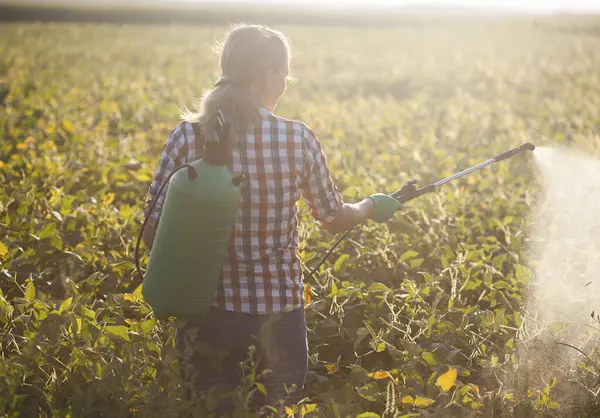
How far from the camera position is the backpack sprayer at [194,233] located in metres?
2.57

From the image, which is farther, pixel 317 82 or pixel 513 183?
pixel 317 82

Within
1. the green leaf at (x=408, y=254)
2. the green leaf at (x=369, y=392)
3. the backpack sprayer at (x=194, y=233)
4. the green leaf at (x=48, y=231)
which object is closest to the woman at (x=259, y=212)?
the backpack sprayer at (x=194, y=233)

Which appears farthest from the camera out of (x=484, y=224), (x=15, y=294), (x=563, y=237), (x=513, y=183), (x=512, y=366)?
(x=513, y=183)

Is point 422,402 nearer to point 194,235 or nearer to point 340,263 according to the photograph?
point 194,235

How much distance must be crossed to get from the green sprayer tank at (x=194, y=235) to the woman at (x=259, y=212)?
121mm

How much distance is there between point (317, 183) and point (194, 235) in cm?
55

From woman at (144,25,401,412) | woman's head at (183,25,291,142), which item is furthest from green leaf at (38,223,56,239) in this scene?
woman's head at (183,25,291,142)

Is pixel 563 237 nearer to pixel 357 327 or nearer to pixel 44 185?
pixel 357 327

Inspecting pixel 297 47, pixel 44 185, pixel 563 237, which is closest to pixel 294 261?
pixel 563 237

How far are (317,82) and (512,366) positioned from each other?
44.1 ft

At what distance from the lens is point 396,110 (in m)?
11.6

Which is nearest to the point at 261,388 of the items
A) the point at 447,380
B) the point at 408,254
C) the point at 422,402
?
the point at 422,402

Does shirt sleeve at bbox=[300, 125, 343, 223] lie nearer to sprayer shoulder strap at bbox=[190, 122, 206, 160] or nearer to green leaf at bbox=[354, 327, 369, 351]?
sprayer shoulder strap at bbox=[190, 122, 206, 160]

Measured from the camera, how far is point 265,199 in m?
2.79
